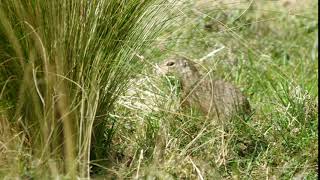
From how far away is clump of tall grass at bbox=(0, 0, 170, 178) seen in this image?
7.96 feet

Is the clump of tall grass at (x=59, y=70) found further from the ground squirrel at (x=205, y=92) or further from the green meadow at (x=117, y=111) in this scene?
the ground squirrel at (x=205, y=92)

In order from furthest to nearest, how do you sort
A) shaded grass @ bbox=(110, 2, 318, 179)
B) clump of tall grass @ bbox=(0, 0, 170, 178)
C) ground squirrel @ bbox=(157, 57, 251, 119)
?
ground squirrel @ bbox=(157, 57, 251, 119) → shaded grass @ bbox=(110, 2, 318, 179) → clump of tall grass @ bbox=(0, 0, 170, 178)

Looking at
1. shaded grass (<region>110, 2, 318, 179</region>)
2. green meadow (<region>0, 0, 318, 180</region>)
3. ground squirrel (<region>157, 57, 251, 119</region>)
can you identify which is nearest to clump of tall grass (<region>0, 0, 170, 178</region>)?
green meadow (<region>0, 0, 318, 180</region>)

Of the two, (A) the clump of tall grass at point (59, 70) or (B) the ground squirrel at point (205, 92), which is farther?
(B) the ground squirrel at point (205, 92)

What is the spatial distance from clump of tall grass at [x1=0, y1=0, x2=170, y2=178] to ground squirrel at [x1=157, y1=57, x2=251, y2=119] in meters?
0.58

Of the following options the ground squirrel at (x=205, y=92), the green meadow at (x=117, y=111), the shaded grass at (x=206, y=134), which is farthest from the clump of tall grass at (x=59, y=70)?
the ground squirrel at (x=205, y=92)

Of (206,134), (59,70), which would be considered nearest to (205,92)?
(206,134)

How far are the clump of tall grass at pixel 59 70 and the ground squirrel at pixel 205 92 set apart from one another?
577 mm

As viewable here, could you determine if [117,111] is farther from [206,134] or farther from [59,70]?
[59,70]

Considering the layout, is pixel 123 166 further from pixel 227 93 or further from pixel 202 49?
pixel 202 49

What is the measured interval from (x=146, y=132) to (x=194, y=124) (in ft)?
0.65

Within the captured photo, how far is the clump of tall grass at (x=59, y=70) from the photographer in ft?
7.96

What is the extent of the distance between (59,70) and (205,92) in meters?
0.95

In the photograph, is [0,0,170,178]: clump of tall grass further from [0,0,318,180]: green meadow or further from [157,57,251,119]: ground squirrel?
[157,57,251,119]: ground squirrel
